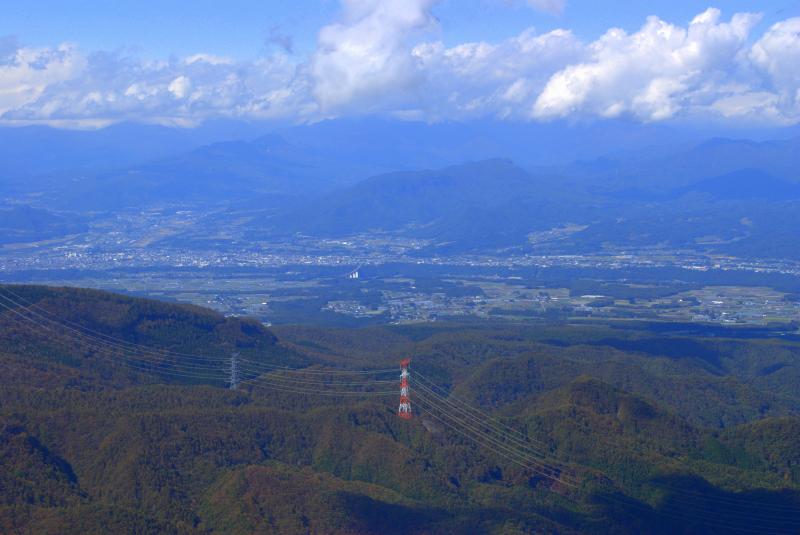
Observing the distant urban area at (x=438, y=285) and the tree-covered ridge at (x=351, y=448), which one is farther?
the distant urban area at (x=438, y=285)

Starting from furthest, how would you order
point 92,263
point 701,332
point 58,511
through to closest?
point 92,263
point 701,332
point 58,511

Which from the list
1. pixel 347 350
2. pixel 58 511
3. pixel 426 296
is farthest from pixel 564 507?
pixel 426 296

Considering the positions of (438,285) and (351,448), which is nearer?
(351,448)

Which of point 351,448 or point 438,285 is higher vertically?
point 438,285

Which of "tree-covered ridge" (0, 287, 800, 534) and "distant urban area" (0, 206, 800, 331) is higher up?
"distant urban area" (0, 206, 800, 331)

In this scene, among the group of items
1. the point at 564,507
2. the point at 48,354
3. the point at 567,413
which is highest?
the point at 48,354

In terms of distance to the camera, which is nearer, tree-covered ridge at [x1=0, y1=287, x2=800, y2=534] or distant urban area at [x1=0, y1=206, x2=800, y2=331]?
tree-covered ridge at [x1=0, y1=287, x2=800, y2=534]

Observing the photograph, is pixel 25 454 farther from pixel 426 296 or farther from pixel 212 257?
pixel 212 257

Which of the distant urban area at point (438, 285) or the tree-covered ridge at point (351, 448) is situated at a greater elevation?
the distant urban area at point (438, 285)
